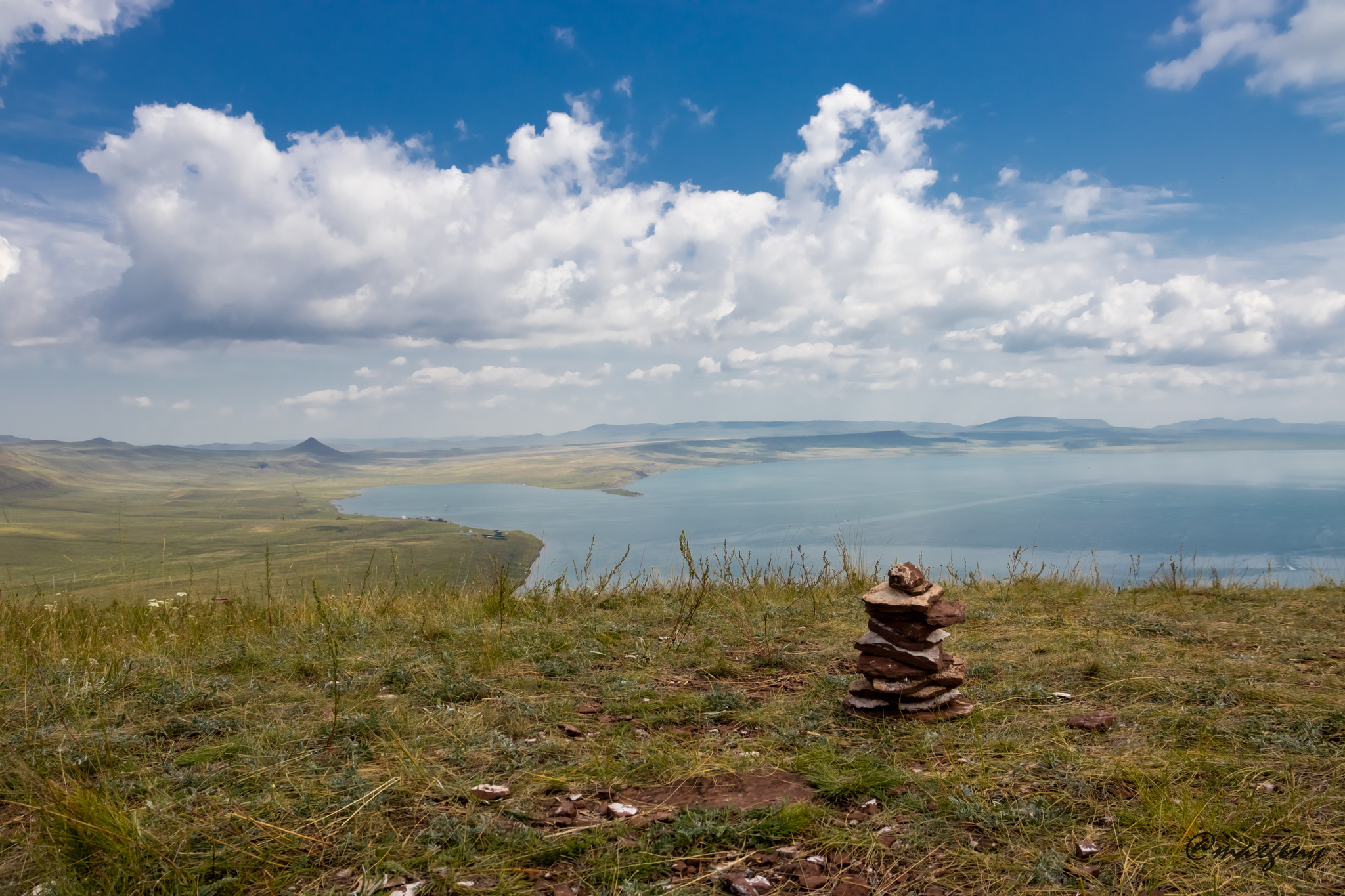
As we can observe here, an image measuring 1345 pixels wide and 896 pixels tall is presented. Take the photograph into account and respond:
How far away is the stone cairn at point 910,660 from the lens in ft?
13.5

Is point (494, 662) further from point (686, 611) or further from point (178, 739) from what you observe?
point (686, 611)

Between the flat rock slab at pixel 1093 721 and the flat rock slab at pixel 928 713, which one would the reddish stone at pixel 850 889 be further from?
the flat rock slab at pixel 1093 721

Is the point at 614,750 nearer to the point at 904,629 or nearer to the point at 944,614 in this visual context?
the point at 904,629

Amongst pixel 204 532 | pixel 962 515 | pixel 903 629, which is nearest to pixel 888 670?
pixel 903 629

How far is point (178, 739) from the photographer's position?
12.4 feet

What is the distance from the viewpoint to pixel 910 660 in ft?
13.5

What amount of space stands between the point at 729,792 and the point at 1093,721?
90.8 inches

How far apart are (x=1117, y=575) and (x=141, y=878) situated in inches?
1831

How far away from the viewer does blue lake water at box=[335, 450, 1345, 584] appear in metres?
55.1

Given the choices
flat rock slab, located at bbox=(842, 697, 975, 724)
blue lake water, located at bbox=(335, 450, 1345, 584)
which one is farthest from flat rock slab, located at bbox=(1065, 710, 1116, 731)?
blue lake water, located at bbox=(335, 450, 1345, 584)

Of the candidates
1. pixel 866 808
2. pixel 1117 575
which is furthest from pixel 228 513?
pixel 866 808

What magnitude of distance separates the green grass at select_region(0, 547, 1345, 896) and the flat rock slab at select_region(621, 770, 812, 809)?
87 millimetres

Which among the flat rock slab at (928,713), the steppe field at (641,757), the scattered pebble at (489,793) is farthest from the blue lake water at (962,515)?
the scattered pebble at (489,793)

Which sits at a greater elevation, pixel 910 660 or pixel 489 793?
pixel 910 660
